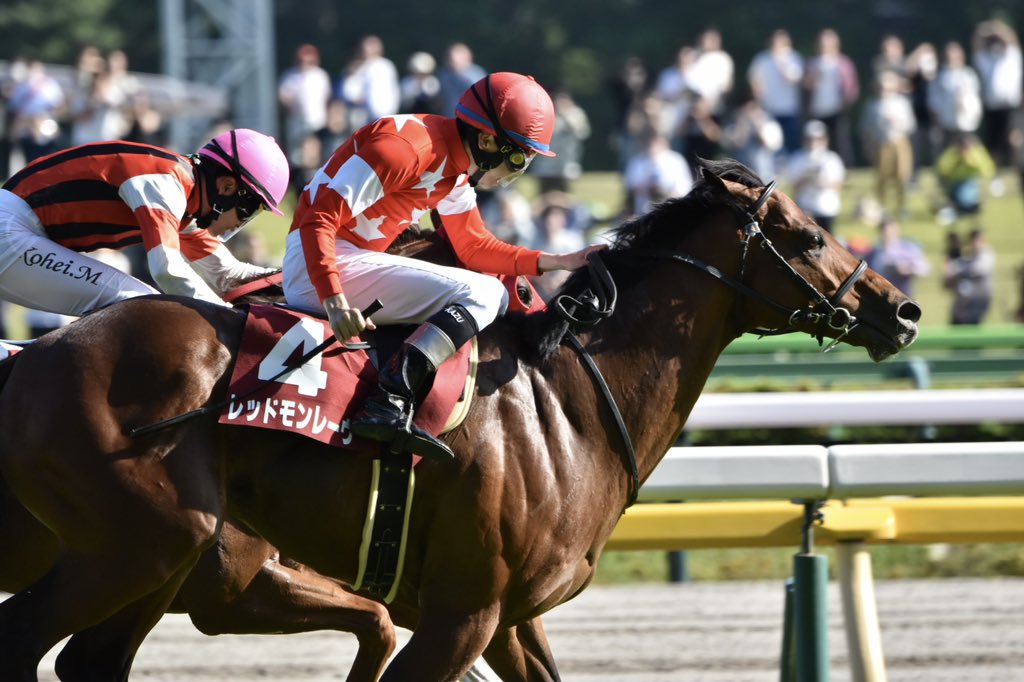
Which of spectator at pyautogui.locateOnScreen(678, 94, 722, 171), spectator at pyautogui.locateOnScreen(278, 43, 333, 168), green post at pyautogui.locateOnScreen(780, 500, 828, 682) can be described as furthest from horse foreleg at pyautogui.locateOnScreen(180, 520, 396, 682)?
spectator at pyautogui.locateOnScreen(278, 43, 333, 168)

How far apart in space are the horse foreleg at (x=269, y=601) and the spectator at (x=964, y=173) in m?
12.3

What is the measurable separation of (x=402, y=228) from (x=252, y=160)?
0.61 meters

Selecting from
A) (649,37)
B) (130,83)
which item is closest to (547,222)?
(130,83)

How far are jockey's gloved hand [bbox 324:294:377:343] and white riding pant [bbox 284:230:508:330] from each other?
0.26m

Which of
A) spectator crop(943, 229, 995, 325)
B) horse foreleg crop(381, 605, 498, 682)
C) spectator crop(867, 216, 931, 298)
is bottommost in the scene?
horse foreleg crop(381, 605, 498, 682)

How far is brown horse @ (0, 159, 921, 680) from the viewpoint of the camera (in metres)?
4.09

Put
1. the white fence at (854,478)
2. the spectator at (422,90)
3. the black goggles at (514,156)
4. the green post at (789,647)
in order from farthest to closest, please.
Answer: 1. the spectator at (422,90)
2. the green post at (789,647)
3. the white fence at (854,478)
4. the black goggles at (514,156)

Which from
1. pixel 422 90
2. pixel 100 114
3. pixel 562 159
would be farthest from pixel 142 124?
pixel 562 159

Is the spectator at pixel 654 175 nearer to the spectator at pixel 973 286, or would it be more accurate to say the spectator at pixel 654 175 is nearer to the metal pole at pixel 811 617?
the spectator at pixel 973 286

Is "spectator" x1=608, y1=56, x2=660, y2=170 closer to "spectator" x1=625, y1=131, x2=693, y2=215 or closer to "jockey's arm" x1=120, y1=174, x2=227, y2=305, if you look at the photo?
"spectator" x1=625, y1=131, x2=693, y2=215

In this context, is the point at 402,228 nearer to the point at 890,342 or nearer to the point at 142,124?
the point at 890,342

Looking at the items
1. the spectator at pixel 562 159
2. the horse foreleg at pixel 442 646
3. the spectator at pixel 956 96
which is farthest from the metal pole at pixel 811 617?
the spectator at pixel 956 96

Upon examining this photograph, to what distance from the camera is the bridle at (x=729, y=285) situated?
182 inches

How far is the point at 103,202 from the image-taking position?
4.86 meters
